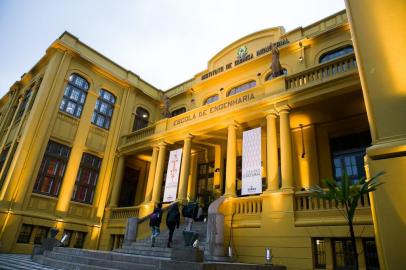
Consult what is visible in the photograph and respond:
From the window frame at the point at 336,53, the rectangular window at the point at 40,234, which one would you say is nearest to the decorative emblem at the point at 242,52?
the window frame at the point at 336,53

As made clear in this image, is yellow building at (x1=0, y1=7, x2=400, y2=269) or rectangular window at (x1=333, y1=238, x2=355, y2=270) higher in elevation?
yellow building at (x1=0, y1=7, x2=400, y2=269)

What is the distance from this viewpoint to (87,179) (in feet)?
55.4

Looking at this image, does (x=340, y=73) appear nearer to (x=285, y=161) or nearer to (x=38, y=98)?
(x=285, y=161)

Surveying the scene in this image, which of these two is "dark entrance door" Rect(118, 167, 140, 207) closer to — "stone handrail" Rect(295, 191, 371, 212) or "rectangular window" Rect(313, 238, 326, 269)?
"stone handrail" Rect(295, 191, 371, 212)

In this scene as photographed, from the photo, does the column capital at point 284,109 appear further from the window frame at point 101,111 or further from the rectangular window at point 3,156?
the rectangular window at point 3,156

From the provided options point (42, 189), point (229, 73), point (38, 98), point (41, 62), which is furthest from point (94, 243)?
point (229, 73)

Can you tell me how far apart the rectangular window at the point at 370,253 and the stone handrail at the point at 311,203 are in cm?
104

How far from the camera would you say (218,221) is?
9.77m

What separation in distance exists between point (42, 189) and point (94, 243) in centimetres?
424

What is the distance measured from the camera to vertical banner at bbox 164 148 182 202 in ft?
45.5

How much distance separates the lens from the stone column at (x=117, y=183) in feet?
55.6

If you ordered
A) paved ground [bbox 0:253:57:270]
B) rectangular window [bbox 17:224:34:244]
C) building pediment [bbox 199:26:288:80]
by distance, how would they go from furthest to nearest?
building pediment [bbox 199:26:288:80], rectangular window [bbox 17:224:34:244], paved ground [bbox 0:253:57:270]

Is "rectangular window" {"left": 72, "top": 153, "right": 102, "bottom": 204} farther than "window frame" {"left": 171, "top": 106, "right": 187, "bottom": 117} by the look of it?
No

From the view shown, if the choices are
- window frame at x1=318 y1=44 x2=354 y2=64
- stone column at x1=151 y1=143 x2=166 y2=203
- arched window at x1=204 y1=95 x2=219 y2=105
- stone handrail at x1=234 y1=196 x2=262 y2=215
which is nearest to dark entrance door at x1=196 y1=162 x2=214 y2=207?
stone column at x1=151 y1=143 x2=166 y2=203
